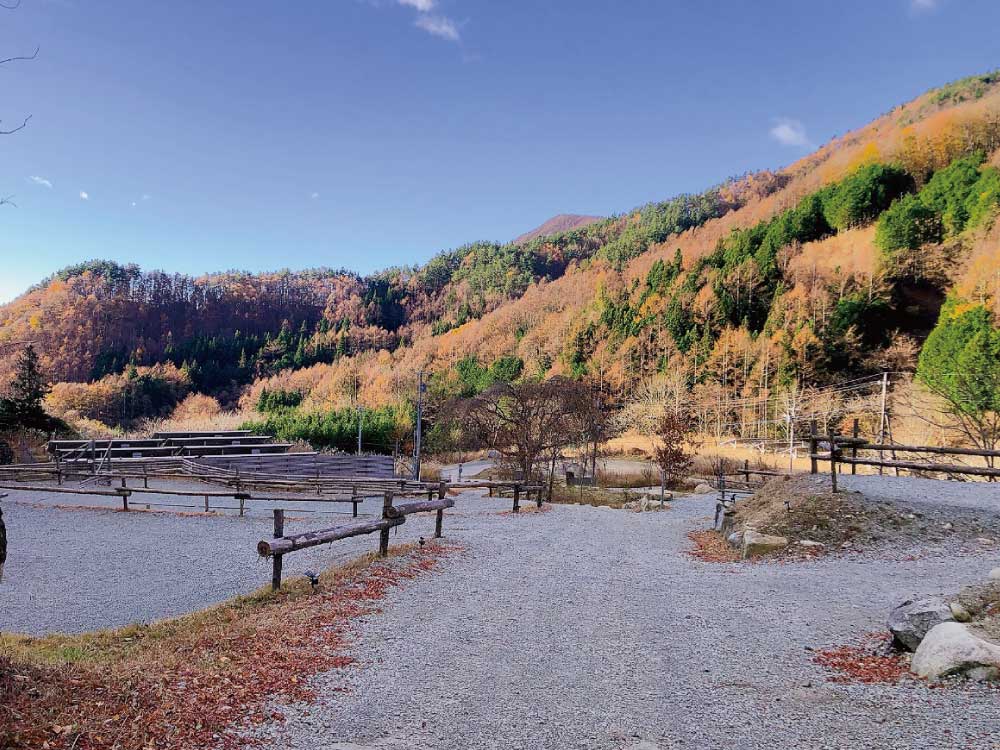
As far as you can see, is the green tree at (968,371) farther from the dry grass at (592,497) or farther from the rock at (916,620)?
the rock at (916,620)

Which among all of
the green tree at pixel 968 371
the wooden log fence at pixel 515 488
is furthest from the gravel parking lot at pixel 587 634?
the green tree at pixel 968 371

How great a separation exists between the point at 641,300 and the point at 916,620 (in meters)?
78.5

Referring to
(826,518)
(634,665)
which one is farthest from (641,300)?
(634,665)

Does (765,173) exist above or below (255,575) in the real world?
above

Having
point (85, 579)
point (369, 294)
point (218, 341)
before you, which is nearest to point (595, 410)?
point (85, 579)

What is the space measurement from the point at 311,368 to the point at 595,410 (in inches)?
3644

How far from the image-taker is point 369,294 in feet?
468

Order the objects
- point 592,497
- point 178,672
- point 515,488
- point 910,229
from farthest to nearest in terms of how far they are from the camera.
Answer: point 910,229
point 592,497
point 515,488
point 178,672

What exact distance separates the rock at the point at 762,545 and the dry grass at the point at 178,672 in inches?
283

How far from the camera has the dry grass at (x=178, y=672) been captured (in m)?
3.62

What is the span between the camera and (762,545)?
11.1 meters

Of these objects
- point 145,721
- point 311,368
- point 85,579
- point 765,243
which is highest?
point 765,243

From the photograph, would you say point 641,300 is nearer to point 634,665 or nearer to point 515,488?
point 515,488

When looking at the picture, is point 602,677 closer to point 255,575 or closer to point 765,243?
point 255,575
